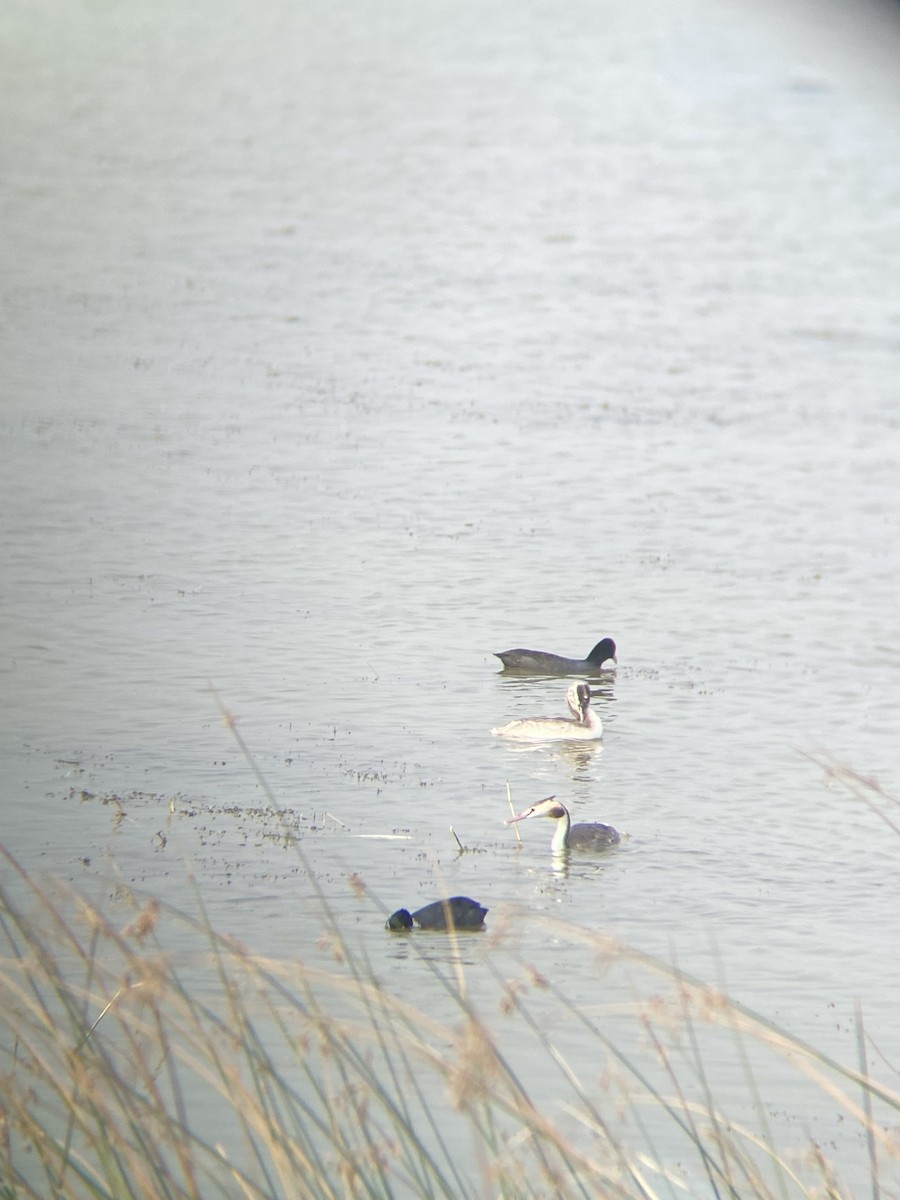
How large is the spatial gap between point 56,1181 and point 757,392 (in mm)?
19441

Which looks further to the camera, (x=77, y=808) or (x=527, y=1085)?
(x=77, y=808)

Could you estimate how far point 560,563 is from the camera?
14.2 metres

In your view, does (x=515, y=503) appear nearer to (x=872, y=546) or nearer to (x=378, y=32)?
→ (x=872, y=546)

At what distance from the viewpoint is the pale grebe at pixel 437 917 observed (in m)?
6.72

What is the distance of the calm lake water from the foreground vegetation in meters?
0.23

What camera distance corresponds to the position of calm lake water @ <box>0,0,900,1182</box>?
7617 mm

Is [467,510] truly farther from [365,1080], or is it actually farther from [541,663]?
[365,1080]

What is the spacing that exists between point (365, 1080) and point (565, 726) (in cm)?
688

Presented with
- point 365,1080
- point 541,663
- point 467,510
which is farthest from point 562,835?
point 467,510

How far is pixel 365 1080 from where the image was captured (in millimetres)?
3078

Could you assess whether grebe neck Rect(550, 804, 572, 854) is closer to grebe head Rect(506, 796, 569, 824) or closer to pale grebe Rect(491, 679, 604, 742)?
grebe head Rect(506, 796, 569, 824)

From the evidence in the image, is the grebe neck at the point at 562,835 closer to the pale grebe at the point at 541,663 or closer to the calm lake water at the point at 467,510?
the calm lake water at the point at 467,510

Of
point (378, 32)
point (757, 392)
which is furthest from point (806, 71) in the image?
point (378, 32)

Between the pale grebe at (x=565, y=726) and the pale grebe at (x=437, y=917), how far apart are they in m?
2.94
